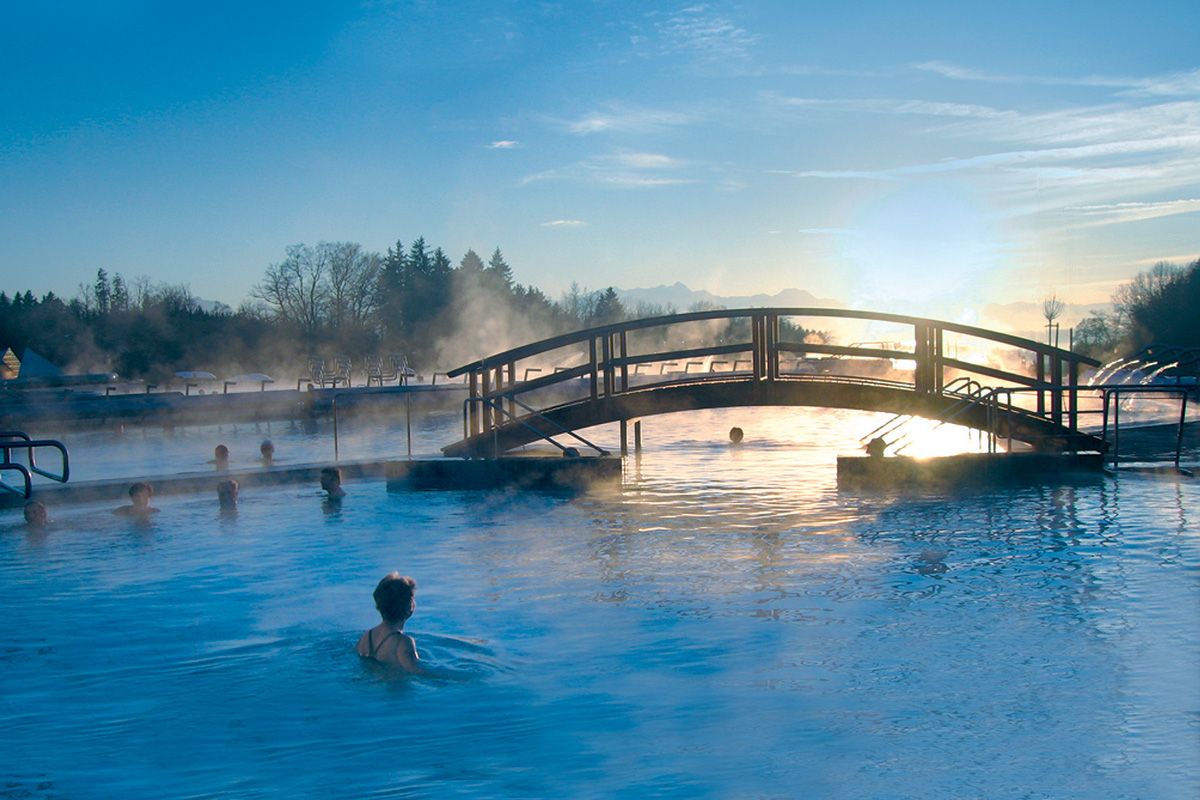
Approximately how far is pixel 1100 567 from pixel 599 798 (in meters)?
5.48

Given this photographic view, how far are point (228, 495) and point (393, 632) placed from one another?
6723mm

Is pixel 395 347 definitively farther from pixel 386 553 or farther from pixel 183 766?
pixel 183 766

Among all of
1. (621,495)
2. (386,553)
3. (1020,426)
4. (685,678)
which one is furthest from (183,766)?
(1020,426)

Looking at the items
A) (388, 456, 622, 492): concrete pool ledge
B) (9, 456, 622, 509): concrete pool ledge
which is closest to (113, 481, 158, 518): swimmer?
(9, 456, 622, 509): concrete pool ledge

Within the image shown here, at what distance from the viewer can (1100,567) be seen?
27.1 feet

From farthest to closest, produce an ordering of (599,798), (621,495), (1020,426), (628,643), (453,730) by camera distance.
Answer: (1020,426) < (621,495) < (628,643) < (453,730) < (599,798)

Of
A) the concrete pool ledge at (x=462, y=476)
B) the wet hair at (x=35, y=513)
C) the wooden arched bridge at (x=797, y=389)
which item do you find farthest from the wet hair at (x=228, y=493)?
the wooden arched bridge at (x=797, y=389)

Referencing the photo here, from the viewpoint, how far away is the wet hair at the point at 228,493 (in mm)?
12078

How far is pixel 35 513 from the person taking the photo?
11.2 meters

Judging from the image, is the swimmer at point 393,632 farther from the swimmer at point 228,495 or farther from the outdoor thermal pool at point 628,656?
the swimmer at point 228,495

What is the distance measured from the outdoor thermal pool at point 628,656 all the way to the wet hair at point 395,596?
447mm

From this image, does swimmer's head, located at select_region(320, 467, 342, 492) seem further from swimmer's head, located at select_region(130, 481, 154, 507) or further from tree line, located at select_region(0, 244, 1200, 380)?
tree line, located at select_region(0, 244, 1200, 380)

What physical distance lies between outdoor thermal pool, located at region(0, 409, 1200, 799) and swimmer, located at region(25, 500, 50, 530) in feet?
0.49

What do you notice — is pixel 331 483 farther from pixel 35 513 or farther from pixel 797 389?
pixel 797 389
